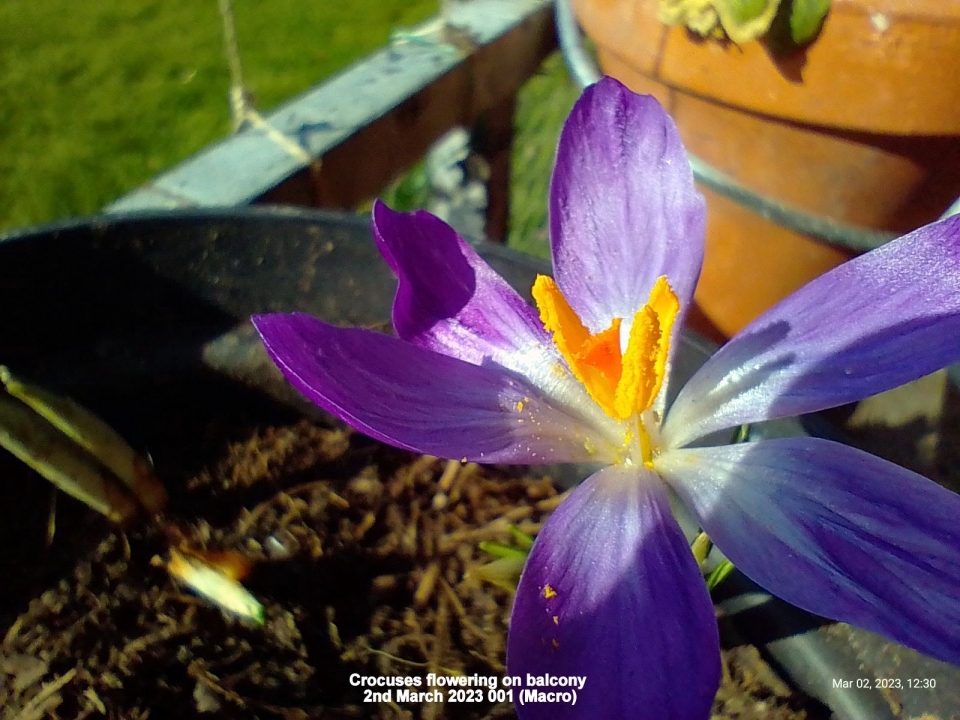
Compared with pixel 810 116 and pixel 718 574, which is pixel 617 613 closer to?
pixel 718 574

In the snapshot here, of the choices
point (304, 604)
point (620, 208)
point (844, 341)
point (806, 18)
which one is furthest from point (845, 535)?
point (806, 18)

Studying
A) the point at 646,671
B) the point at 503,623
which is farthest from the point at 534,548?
the point at 503,623

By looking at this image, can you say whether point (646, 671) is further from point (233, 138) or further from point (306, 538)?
point (233, 138)

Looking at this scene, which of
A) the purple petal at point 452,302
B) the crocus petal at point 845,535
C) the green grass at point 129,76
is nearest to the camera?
the crocus petal at point 845,535

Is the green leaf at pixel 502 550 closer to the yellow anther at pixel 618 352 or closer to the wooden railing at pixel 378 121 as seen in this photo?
the yellow anther at pixel 618 352

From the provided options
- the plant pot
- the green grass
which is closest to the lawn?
the green grass

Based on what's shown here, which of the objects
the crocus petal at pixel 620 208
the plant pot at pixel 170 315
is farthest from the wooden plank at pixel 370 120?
the crocus petal at pixel 620 208

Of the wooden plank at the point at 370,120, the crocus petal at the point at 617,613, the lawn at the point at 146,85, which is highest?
the lawn at the point at 146,85
